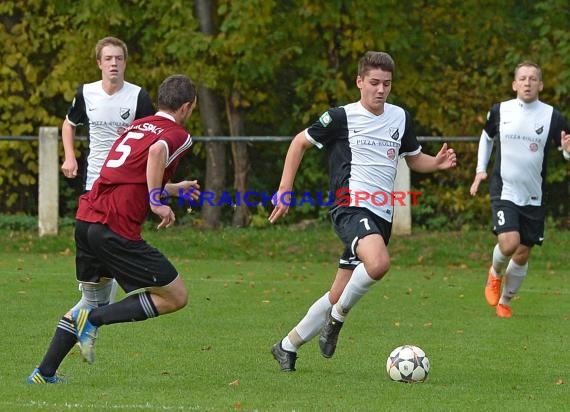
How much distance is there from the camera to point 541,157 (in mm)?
11438

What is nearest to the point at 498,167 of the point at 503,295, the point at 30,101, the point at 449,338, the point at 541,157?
the point at 541,157

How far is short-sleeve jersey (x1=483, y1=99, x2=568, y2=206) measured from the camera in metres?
11.4

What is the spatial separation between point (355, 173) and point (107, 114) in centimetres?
231

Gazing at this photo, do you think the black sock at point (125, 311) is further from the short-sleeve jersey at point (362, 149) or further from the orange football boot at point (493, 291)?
the orange football boot at point (493, 291)

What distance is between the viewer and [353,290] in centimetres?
784

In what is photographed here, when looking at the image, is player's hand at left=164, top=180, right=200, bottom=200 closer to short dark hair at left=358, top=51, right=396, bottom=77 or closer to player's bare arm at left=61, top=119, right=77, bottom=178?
short dark hair at left=358, top=51, right=396, bottom=77

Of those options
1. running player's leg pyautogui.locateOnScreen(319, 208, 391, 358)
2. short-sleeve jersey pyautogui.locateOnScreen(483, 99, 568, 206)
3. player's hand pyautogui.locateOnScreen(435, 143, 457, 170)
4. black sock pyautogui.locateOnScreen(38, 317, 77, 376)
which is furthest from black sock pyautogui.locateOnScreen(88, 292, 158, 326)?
short-sleeve jersey pyautogui.locateOnScreen(483, 99, 568, 206)

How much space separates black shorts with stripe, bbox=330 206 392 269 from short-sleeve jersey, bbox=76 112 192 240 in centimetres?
135

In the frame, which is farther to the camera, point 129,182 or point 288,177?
Result: point 288,177

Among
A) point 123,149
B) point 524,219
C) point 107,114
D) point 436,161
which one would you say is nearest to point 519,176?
point 524,219

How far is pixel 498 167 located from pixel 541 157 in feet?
1.28

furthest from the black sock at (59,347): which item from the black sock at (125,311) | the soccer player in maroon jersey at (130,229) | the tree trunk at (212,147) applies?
the tree trunk at (212,147)

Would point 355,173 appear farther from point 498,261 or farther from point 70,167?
point 498,261

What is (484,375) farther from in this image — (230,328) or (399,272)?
(399,272)
